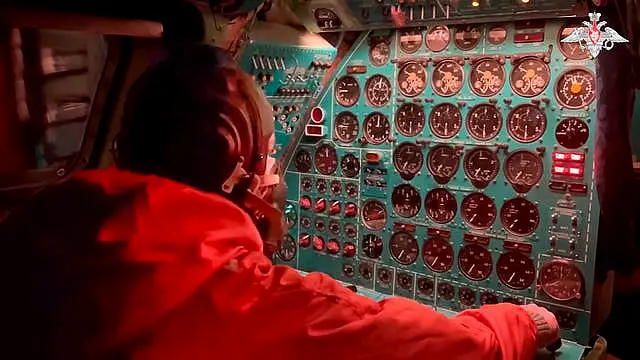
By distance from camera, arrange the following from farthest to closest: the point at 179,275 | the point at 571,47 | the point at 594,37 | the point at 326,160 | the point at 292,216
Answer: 1. the point at 292,216
2. the point at 326,160
3. the point at 571,47
4. the point at 594,37
5. the point at 179,275

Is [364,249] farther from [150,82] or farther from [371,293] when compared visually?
[150,82]

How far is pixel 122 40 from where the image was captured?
5.59 feet

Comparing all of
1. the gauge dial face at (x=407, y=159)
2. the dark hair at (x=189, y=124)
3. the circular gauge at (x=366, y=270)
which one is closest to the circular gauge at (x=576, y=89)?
the gauge dial face at (x=407, y=159)

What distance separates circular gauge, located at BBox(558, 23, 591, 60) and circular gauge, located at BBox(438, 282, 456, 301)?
1.91 metres

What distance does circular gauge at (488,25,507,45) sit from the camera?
13.9 ft

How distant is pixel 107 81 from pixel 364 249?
12.0ft

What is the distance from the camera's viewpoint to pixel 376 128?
5.00 m

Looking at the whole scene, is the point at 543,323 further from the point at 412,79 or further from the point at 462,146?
the point at 412,79

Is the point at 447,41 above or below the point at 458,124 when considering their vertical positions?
above

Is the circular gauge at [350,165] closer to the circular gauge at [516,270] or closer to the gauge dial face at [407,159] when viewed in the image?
the gauge dial face at [407,159]

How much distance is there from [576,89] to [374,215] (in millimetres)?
1882

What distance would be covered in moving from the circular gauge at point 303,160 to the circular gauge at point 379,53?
1.01 metres

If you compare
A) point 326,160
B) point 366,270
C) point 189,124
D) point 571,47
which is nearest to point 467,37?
point 571,47

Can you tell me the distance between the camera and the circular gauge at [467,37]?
14.4 feet
